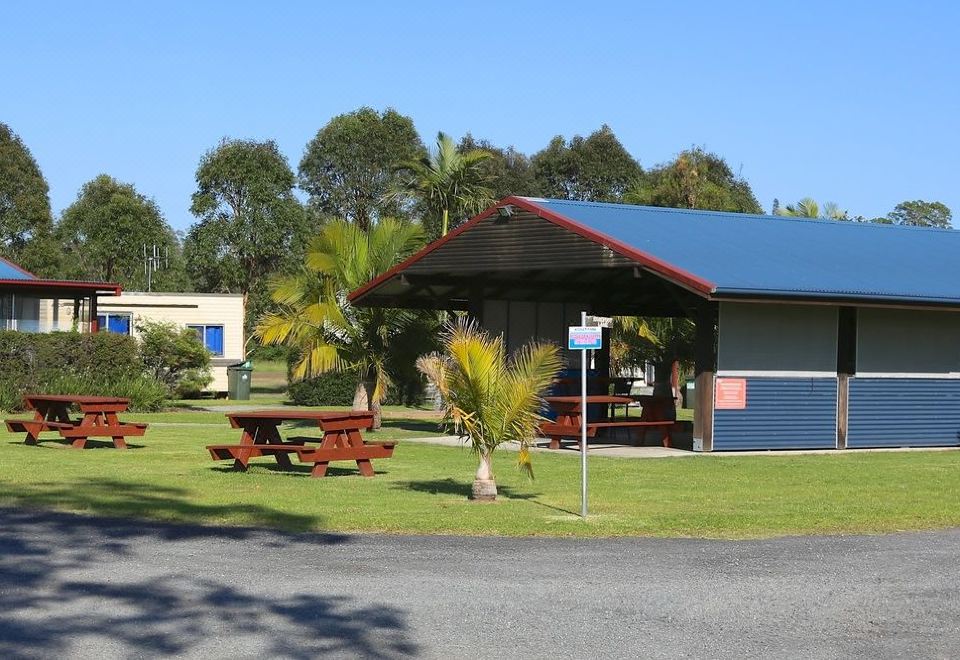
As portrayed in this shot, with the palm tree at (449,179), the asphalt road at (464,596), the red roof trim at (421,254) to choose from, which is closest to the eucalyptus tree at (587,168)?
the palm tree at (449,179)

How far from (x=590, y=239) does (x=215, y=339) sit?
21.8 meters

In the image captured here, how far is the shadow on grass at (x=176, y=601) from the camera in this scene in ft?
25.8

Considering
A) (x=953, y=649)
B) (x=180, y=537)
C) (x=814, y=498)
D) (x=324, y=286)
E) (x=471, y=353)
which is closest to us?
(x=953, y=649)

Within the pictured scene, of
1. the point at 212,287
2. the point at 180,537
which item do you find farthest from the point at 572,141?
the point at 180,537

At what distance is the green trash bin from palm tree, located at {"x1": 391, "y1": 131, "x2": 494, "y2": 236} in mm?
6882

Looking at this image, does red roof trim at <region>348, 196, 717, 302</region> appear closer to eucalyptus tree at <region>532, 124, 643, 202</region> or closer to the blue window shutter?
the blue window shutter

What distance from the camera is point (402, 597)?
30.5ft

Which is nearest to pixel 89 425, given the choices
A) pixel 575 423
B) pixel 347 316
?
pixel 347 316

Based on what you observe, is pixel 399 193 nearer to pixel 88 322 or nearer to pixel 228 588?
pixel 88 322

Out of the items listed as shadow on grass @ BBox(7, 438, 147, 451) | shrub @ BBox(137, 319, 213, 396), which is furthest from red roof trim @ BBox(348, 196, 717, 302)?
shrub @ BBox(137, 319, 213, 396)

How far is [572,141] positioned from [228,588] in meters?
65.5

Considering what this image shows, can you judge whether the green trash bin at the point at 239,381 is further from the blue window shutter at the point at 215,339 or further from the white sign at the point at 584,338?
the white sign at the point at 584,338

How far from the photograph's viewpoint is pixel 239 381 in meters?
41.0

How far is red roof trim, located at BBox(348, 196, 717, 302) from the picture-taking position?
69.4 ft
